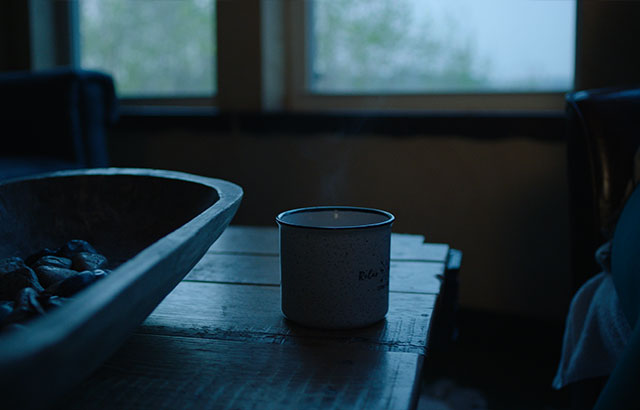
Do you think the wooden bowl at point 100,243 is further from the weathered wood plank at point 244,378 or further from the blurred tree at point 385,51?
the blurred tree at point 385,51

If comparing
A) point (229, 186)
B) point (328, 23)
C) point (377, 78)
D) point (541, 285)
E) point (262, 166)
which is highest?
point (328, 23)

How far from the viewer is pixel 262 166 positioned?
209 cm

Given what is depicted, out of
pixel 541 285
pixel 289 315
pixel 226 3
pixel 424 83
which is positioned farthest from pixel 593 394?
pixel 226 3

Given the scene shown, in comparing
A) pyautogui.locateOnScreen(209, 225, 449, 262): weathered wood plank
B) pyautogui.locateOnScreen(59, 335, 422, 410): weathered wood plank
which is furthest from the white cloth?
pyautogui.locateOnScreen(59, 335, 422, 410): weathered wood plank

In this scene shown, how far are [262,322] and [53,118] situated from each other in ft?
5.20

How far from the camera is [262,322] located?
58 cm

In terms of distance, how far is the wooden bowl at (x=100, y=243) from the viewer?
26 cm

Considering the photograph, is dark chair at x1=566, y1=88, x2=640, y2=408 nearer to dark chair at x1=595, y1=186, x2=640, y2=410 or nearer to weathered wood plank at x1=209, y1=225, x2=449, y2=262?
dark chair at x1=595, y1=186, x2=640, y2=410

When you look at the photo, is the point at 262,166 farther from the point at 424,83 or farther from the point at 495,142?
the point at 495,142

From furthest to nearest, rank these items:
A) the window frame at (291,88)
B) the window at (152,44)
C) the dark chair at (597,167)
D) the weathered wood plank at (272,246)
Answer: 1. the window at (152,44)
2. the window frame at (291,88)
3. the dark chair at (597,167)
4. the weathered wood plank at (272,246)

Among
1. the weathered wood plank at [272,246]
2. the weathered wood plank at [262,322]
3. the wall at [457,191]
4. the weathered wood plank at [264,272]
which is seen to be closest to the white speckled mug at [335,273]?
the weathered wood plank at [262,322]

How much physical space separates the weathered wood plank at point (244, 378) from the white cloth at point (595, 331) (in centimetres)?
55

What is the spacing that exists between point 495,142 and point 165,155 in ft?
3.80

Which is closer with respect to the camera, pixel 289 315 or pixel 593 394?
pixel 289 315
